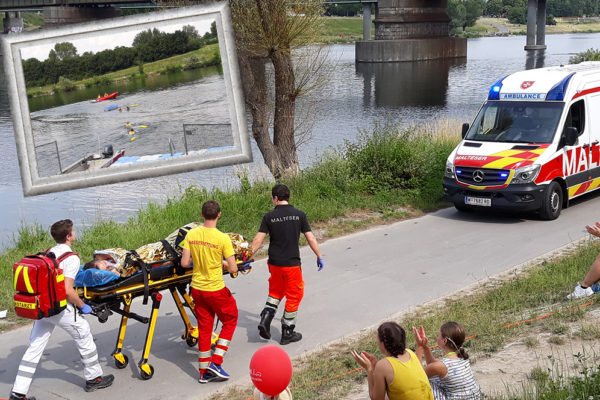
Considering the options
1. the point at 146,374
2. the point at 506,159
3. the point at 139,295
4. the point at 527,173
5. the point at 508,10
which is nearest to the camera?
the point at 139,295

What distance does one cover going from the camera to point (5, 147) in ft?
83.7

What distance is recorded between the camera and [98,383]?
6.32m

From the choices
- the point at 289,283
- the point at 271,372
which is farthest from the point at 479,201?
the point at 271,372

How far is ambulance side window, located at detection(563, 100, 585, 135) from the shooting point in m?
12.9

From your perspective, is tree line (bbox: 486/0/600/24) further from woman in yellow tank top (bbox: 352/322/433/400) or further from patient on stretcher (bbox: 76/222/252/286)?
woman in yellow tank top (bbox: 352/322/433/400)

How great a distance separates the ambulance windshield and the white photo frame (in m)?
7.78

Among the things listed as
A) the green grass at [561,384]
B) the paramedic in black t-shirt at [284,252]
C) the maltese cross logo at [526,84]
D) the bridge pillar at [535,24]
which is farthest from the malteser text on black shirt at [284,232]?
the bridge pillar at [535,24]

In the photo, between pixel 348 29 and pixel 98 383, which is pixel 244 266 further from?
pixel 348 29

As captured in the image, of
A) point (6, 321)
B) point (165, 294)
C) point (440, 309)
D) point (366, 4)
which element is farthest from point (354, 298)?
point (366, 4)

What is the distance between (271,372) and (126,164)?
12.3 feet

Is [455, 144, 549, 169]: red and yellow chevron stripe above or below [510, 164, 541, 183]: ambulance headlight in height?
above

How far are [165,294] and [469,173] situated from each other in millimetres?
6188

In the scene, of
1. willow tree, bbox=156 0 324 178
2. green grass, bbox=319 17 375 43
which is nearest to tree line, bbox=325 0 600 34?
green grass, bbox=319 17 375 43

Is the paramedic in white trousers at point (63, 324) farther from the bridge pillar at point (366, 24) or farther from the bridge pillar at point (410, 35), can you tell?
the bridge pillar at point (366, 24)
